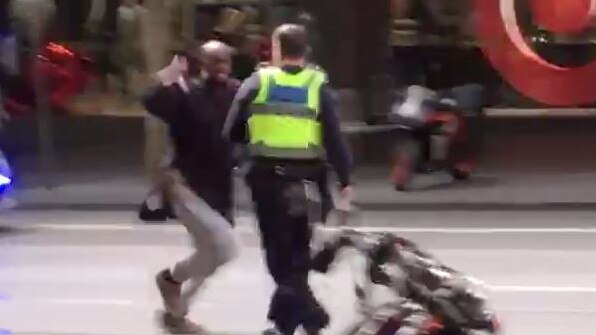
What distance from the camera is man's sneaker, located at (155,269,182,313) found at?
26.2 feet

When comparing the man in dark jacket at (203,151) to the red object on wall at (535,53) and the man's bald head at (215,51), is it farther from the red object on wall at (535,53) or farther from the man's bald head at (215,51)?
the red object on wall at (535,53)

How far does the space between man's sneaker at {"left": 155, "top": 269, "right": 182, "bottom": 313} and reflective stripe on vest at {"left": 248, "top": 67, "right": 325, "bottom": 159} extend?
120cm

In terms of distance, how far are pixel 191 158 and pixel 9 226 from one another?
532 cm

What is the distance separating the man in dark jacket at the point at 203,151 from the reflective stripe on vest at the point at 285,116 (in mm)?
447

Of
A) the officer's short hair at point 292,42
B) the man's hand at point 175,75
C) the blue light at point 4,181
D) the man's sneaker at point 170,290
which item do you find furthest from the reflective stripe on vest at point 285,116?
the blue light at point 4,181

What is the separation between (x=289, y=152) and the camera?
23.4 feet

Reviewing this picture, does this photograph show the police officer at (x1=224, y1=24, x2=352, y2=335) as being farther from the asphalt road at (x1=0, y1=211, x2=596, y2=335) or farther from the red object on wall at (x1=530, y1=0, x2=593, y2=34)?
the red object on wall at (x1=530, y1=0, x2=593, y2=34)

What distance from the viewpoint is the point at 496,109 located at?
55.1 feet

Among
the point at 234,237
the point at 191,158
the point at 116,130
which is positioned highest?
the point at 191,158

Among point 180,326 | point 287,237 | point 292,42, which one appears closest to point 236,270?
point 180,326

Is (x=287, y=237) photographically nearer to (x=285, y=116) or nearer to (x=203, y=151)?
(x=285, y=116)

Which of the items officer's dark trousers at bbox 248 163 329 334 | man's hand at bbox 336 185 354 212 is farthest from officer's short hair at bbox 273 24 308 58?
man's hand at bbox 336 185 354 212

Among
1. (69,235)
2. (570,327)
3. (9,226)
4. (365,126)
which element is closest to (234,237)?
(570,327)

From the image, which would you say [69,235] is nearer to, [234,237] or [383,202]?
[383,202]
